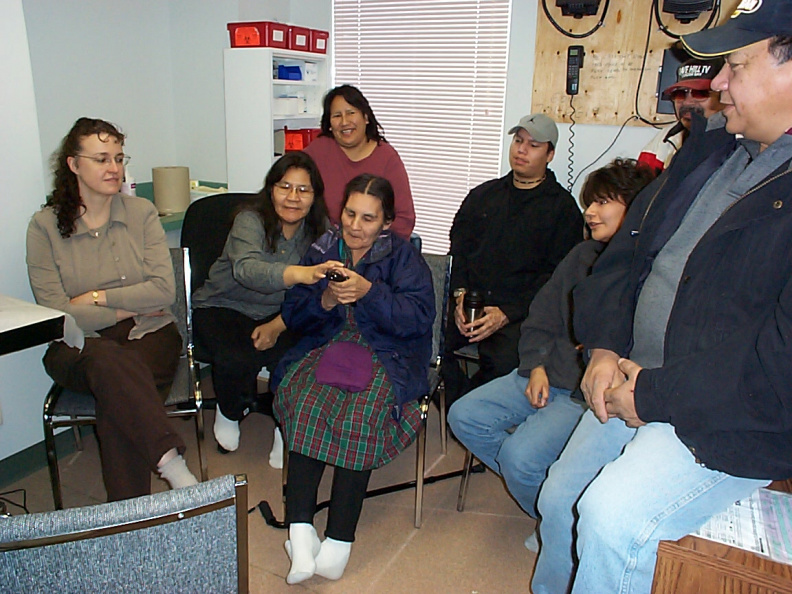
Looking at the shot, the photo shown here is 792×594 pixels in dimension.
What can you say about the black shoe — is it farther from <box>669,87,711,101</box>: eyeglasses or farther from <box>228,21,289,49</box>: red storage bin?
<box>669,87,711,101</box>: eyeglasses

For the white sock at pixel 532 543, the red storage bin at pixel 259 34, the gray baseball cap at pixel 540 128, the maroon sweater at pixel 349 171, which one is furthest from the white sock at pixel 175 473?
the red storage bin at pixel 259 34

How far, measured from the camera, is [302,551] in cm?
185

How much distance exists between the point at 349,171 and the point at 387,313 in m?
1.09

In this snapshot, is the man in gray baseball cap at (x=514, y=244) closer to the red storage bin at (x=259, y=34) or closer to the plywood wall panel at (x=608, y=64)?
the plywood wall panel at (x=608, y=64)

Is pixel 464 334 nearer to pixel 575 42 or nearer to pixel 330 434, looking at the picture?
pixel 330 434

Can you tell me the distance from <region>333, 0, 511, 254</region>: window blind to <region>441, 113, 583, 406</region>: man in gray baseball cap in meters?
0.85

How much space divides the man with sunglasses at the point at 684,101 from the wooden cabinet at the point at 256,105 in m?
1.85

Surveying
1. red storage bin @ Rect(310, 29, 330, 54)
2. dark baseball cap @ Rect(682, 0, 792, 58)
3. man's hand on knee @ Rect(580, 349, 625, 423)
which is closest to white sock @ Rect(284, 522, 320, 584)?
man's hand on knee @ Rect(580, 349, 625, 423)

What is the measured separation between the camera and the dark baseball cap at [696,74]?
2312 millimetres

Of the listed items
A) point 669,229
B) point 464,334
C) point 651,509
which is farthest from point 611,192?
point 651,509

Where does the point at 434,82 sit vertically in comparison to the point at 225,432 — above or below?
above

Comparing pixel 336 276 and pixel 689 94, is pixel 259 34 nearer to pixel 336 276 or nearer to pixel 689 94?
pixel 336 276

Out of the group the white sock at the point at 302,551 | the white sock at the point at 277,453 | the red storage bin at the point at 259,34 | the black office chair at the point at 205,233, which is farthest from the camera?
the red storage bin at the point at 259,34

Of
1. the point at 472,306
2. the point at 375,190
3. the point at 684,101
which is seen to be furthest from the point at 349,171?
the point at 684,101
